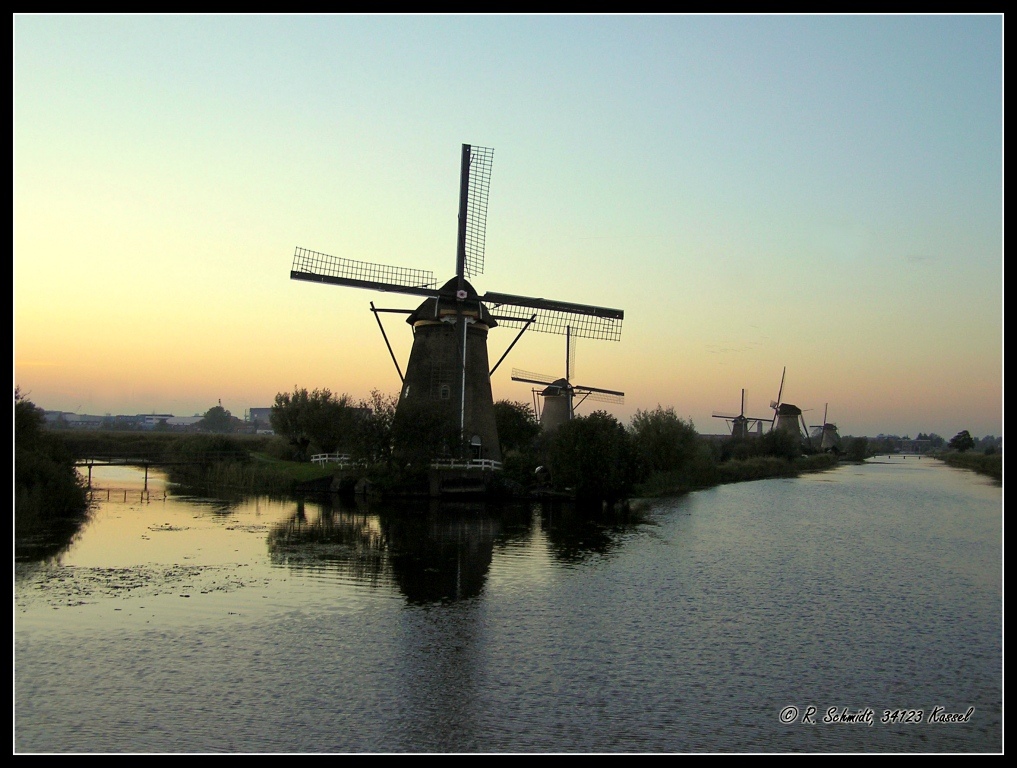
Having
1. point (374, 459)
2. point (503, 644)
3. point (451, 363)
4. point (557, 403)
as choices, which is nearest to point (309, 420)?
point (374, 459)

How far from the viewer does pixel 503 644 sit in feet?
38.0

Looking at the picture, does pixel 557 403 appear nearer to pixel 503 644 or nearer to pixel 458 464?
pixel 458 464

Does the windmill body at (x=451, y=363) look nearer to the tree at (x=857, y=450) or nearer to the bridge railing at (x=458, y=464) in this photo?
the bridge railing at (x=458, y=464)

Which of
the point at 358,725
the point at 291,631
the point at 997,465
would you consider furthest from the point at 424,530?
the point at 997,465

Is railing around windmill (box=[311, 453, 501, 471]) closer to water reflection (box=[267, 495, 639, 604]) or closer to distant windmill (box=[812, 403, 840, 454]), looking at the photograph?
water reflection (box=[267, 495, 639, 604])

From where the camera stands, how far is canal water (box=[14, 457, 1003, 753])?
857 centimetres

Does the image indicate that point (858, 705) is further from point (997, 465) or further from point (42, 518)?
point (997, 465)

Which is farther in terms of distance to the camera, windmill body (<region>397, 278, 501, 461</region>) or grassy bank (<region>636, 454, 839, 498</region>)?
grassy bank (<region>636, 454, 839, 498</region>)

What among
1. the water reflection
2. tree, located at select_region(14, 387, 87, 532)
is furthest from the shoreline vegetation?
the water reflection

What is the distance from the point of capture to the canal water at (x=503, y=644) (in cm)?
857

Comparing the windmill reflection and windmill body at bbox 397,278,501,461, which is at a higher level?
windmill body at bbox 397,278,501,461

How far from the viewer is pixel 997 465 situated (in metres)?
57.8

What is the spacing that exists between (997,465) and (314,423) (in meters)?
47.1

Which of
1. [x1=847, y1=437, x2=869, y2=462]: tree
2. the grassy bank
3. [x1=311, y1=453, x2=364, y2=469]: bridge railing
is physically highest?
[x1=311, y1=453, x2=364, y2=469]: bridge railing
